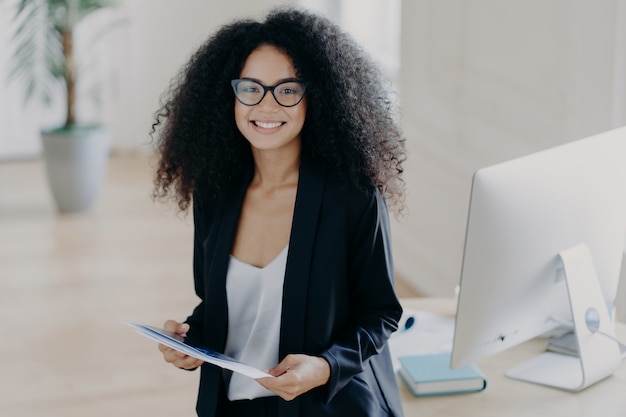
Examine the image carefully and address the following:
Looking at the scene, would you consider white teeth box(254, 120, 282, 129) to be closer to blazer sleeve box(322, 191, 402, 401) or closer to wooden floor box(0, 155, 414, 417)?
blazer sleeve box(322, 191, 402, 401)

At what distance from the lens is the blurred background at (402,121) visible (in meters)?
3.09

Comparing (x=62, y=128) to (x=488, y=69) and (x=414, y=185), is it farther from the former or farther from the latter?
(x=488, y=69)

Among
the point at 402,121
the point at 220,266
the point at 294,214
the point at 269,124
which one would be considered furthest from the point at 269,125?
the point at 402,121

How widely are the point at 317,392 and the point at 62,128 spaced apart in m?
4.50

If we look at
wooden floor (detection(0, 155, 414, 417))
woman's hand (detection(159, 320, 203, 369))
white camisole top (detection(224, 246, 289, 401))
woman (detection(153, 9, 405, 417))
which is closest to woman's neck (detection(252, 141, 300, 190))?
woman (detection(153, 9, 405, 417))

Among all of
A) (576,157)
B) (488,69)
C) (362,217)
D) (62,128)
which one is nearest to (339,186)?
(362,217)

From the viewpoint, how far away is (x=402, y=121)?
4484mm

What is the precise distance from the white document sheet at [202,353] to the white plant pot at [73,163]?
4293mm

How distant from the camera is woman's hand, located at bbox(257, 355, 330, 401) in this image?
149 centimetres

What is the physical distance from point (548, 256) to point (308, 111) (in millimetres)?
531

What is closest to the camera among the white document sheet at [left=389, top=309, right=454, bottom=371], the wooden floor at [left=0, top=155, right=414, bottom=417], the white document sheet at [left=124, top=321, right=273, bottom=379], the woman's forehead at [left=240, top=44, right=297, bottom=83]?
the white document sheet at [left=124, top=321, right=273, bottom=379]

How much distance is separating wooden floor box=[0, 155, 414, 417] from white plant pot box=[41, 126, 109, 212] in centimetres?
11

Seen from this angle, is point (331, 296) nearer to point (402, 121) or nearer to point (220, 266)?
point (220, 266)

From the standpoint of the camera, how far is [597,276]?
194 centimetres
